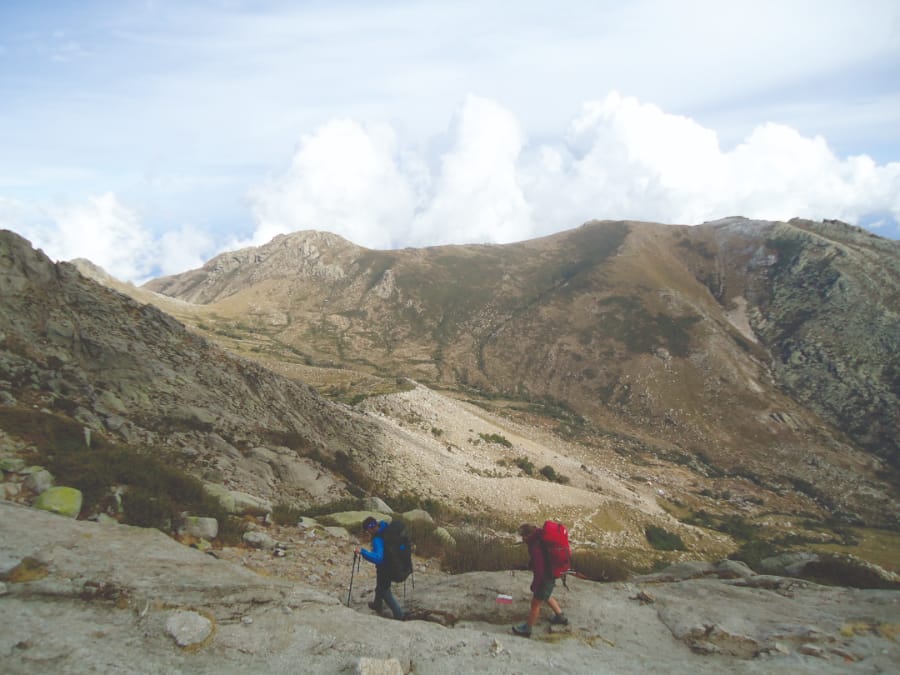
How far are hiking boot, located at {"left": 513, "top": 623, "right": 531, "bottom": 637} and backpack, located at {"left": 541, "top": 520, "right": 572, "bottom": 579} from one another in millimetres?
865

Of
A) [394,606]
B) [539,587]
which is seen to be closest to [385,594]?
[394,606]

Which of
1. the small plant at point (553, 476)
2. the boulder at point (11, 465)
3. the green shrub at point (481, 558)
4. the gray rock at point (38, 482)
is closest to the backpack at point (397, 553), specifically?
the green shrub at point (481, 558)

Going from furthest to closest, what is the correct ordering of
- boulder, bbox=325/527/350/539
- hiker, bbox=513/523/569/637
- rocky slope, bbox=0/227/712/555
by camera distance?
1. rocky slope, bbox=0/227/712/555
2. boulder, bbox=325/527/350/539
3. hiker, bbox=513/523/569/637

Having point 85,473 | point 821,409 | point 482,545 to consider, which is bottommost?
point 482,545

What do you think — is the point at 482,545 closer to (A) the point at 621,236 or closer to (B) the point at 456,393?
(B) the point at 456,393

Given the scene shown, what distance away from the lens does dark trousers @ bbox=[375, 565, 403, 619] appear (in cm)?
794

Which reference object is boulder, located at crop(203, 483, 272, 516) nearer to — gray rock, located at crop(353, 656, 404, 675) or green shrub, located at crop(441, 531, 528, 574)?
green shrub, located at crop(441, 531, 528, 574)

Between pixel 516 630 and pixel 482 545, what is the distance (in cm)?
553

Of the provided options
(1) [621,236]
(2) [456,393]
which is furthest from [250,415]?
(1) [621,236]

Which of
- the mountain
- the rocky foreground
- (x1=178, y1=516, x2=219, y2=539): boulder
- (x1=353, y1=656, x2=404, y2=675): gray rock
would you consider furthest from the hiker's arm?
the mountain

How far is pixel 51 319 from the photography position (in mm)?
16469

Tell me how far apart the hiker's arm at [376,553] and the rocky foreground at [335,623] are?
2.64 feet

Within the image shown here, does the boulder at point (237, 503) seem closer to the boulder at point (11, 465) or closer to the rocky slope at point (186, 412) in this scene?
the rocky slope at point (186, 412)

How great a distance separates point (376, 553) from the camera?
798 centimetres
